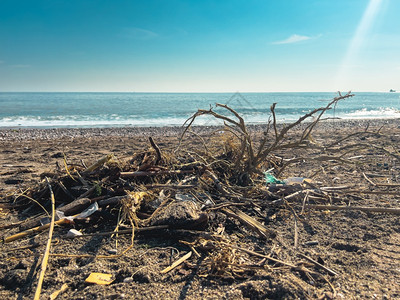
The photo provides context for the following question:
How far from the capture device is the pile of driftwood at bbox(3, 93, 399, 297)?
2104mm

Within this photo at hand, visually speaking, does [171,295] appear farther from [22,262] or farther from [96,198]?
[96,198]

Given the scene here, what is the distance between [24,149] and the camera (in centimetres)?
760

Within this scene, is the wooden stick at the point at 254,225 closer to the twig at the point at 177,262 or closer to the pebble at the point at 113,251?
the twig at the point at 177,262

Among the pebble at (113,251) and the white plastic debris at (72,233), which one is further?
the white plastic debris at (72,233)

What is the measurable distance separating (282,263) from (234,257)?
331 millimetres

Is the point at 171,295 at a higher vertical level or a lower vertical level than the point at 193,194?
lower

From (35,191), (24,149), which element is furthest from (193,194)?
(24,149)

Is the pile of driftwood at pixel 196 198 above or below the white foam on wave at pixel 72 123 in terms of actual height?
above

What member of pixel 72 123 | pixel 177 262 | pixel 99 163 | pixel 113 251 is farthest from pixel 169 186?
pixel 72 123

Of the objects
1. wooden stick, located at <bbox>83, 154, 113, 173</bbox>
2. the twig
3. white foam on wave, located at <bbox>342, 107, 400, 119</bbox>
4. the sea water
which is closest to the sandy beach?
the twig

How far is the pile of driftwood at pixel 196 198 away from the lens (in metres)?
2.10

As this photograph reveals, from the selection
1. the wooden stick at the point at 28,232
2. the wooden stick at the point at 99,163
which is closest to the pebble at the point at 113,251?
the wooden stick at the point at 28,232

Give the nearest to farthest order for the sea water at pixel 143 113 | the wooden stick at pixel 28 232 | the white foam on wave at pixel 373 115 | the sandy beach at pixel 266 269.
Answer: the sandy beach at pixel 266 269 → the wooden stick at pixel 28 232 → the sea water at pixel 143 113 → the white foam on wave at pixel 373 115

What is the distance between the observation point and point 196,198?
282 centimetres
